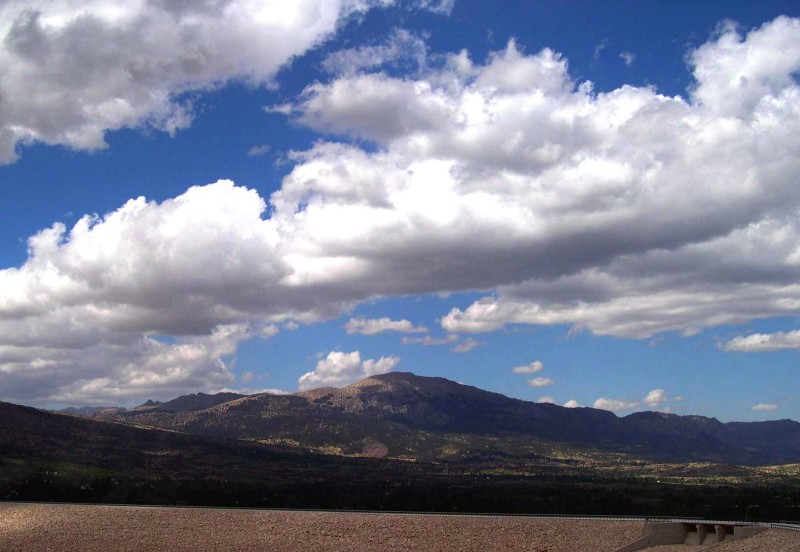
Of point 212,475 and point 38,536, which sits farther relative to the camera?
point 212,475

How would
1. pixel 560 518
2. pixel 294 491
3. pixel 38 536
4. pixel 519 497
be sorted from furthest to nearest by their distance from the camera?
1. pixel 294 491
2. pixel 519 497
3. pixel 38 536
4. pixel 560 518

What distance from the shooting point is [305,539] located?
71312mm

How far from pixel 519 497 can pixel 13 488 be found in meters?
69.6

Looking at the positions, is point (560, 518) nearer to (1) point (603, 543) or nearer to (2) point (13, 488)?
(1) point (603, 543)

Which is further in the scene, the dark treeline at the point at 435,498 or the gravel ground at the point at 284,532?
the dark treeline at the point at 435,498

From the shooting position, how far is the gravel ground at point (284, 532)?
217 feet

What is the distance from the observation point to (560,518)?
69.6 m

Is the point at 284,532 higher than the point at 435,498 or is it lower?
lower

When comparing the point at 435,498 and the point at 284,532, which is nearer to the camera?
the point at 284,532

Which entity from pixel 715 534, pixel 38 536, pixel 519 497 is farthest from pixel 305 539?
pixel 519 497

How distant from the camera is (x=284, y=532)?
72.9 m

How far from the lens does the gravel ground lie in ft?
217

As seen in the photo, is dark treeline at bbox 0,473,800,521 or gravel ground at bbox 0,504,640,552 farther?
dark treeline at bbox 0,473,800,521

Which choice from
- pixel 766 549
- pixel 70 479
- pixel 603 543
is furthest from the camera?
pixel 70 479
